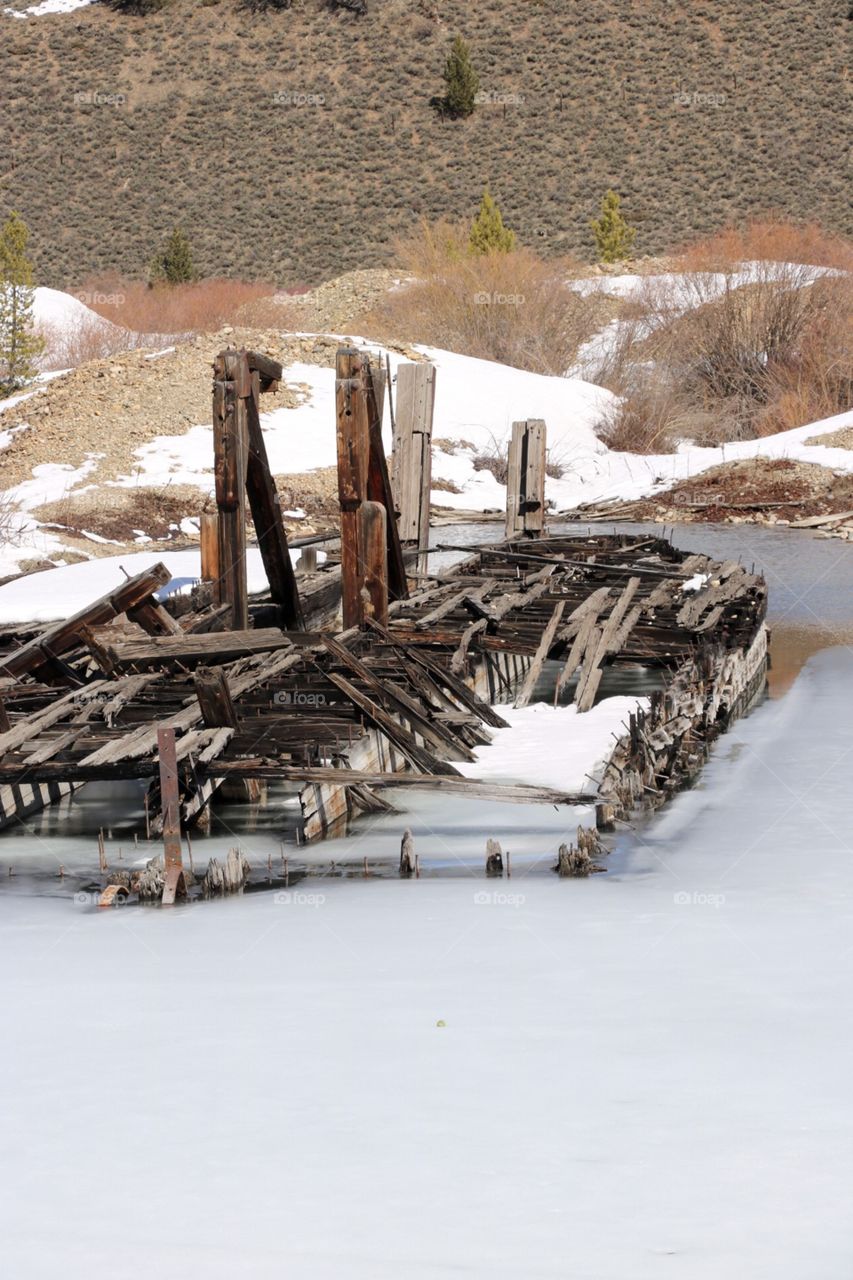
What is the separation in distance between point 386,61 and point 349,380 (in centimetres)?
6903

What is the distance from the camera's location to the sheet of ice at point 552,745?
8.56m

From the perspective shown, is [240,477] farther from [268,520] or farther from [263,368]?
[263,368]

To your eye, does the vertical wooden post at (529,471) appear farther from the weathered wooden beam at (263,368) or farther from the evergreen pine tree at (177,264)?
the evergreen pine tree at (177,264)

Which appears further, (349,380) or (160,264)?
(160,264)

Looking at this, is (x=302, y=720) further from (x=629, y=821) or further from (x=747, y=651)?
(x=747, y=651)

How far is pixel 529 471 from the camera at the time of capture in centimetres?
1777

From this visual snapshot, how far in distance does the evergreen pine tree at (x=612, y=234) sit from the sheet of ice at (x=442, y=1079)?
49.2 metres

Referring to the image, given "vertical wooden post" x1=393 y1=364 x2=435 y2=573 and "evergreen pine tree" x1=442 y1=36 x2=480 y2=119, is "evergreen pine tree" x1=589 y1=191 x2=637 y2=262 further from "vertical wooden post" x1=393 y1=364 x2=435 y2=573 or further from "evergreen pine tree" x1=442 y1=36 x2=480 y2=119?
"vertical wooden post" x1=393 y1=364 x2=435 y2=573

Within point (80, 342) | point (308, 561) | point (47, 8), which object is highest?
point (47, 8)

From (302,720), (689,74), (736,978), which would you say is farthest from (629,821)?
(689,74)

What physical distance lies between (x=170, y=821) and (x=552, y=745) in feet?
9.74

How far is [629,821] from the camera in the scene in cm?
836

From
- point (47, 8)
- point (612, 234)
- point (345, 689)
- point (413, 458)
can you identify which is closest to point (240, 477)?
point (345, 689)

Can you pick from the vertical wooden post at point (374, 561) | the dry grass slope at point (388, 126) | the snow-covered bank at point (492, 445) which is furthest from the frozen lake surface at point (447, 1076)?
the dry grass slope at point (388, 126)
